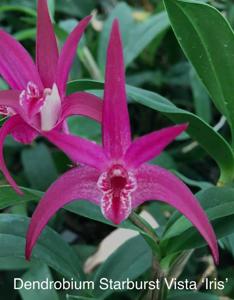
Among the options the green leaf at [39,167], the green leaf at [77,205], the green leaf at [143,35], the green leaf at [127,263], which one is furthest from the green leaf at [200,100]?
the green leaf at [77,205]

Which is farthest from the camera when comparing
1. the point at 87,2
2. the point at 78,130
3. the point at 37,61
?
the point at 87,2

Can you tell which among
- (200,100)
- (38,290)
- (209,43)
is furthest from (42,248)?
(200,100)

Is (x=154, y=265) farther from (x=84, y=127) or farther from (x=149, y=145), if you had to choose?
(x=84, y=127)

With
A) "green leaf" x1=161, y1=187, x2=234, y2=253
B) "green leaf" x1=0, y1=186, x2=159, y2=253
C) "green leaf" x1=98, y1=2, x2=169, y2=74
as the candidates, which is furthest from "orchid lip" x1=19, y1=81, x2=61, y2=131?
"green leaf" x1=98, y1=2, x2=169, y2=74

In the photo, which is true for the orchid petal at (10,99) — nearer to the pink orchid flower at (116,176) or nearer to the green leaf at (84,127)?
the pink orchid flower at (116,176)

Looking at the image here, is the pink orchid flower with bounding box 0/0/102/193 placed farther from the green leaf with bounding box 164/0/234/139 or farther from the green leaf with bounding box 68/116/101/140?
the green leaf with bounding box 68/116/101/140

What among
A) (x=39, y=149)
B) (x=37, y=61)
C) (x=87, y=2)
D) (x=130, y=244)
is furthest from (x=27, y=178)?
(x=87, y=2)

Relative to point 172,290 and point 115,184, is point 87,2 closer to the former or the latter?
point 172,290
